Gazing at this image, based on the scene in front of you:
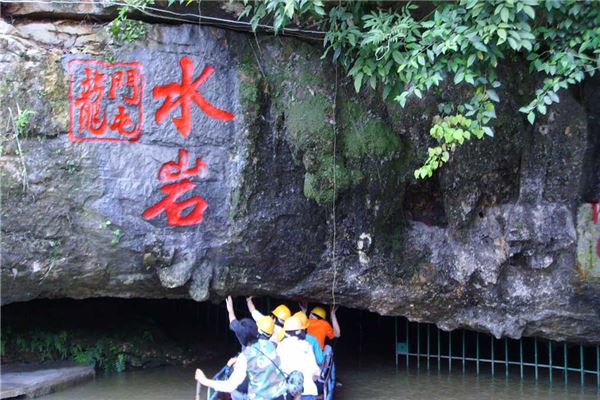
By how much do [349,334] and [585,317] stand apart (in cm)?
413

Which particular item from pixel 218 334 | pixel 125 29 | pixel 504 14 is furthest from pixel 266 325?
pixel 218 334

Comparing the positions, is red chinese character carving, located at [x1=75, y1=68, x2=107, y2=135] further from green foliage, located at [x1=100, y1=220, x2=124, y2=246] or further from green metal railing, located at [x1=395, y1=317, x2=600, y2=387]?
green metal railing, located at [x1=395, y1=317, x2=600, y2=387]

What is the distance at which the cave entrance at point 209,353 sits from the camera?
24.6ft

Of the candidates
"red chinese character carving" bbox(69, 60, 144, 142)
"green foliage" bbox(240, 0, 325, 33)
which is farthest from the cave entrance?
"green foliage" bbox(240, 0, 325, 33)

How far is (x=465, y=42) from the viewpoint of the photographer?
5.12 metres

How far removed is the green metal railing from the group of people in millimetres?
2177

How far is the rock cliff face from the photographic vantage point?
6301 mm

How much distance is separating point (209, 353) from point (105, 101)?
4.11m

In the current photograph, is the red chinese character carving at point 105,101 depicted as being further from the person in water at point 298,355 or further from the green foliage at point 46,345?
the green foliage at point 46,345

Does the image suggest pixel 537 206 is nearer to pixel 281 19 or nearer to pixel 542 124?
Result: pixel 542 124

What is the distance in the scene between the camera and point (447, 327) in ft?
23.5

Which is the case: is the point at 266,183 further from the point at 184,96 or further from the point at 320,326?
the point at 320,326

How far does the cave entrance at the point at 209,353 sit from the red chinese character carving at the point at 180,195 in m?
1.92

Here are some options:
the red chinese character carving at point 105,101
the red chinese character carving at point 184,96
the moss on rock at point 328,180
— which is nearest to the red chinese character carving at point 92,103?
the red chinese character carving at point 105,101
